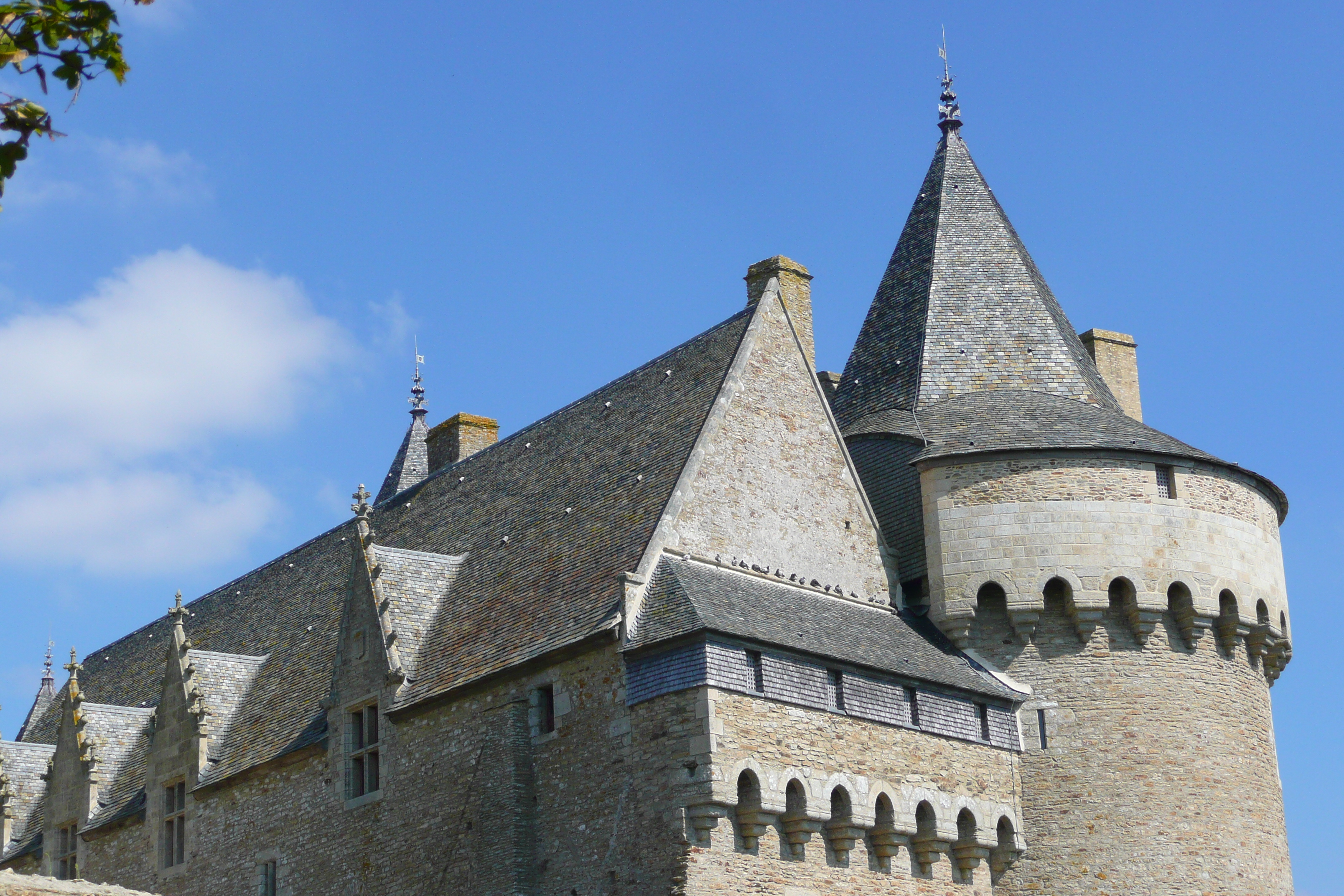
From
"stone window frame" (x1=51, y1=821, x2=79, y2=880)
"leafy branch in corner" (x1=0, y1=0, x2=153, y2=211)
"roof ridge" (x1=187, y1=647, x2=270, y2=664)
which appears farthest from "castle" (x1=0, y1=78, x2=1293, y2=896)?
"leafy branch in corner" (x1=0, y1=0, x2=153, y2=211)

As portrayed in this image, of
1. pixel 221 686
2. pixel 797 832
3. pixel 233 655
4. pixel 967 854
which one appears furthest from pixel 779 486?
pixel 233 655

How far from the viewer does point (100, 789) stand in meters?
34.9

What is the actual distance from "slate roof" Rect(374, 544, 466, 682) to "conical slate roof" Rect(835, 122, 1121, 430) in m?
7.75

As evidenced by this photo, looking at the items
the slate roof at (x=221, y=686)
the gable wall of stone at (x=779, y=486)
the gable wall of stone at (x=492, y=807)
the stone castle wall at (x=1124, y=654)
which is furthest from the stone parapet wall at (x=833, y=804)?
the slate roof at (x=221, y=686)

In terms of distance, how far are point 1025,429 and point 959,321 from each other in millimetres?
3877

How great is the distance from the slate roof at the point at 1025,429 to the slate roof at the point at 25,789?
19.3 m

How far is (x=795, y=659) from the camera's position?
24.9m

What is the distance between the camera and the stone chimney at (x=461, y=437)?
4016cm

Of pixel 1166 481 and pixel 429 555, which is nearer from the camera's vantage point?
pixel 1166 481

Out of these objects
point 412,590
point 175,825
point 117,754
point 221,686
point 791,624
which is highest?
point 412,590

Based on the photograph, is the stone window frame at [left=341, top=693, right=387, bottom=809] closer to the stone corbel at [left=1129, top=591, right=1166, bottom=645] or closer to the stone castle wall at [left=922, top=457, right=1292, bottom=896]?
the stone castle wall at [left=922, top=457, right=1292, bottom=896]

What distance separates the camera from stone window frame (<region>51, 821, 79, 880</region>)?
35156 millimetres

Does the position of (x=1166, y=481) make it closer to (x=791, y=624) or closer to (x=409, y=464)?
(x=791, y=624)

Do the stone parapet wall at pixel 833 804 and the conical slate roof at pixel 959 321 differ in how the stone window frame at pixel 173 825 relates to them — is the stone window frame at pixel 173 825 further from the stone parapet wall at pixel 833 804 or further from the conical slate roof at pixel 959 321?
the conical slate roof at pixel 959 321
